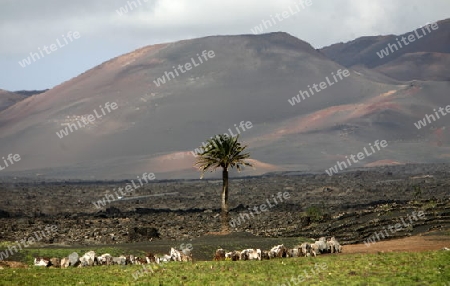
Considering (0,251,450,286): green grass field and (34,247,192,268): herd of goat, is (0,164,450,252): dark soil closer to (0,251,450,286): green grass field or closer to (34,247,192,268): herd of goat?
(0,251,450,286): green grass field

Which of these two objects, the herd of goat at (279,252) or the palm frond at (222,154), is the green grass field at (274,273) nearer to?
the herd of goat at (279,252)

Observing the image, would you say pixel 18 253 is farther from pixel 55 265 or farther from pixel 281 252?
pixel 281 252

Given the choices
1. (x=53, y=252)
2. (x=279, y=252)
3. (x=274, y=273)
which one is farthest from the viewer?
(x=53, y=252)

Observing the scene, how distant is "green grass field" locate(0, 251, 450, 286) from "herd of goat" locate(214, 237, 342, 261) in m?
1.75

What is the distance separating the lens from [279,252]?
41.2 meters

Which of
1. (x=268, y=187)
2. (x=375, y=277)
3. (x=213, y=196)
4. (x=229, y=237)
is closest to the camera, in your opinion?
(x=375, y=277)

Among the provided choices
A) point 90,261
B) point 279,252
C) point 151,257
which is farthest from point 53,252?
point 279,252

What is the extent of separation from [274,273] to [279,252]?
281 inches

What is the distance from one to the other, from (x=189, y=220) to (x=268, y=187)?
213 feet

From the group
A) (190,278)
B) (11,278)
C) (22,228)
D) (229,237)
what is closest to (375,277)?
(190,278)

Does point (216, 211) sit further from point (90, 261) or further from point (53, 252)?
point (90, 261)

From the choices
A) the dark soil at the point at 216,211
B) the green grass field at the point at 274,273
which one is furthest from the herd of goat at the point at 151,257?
the dark soil at the point at 216,211

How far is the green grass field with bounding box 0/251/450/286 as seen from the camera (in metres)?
31.7

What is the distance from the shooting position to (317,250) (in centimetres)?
4397
